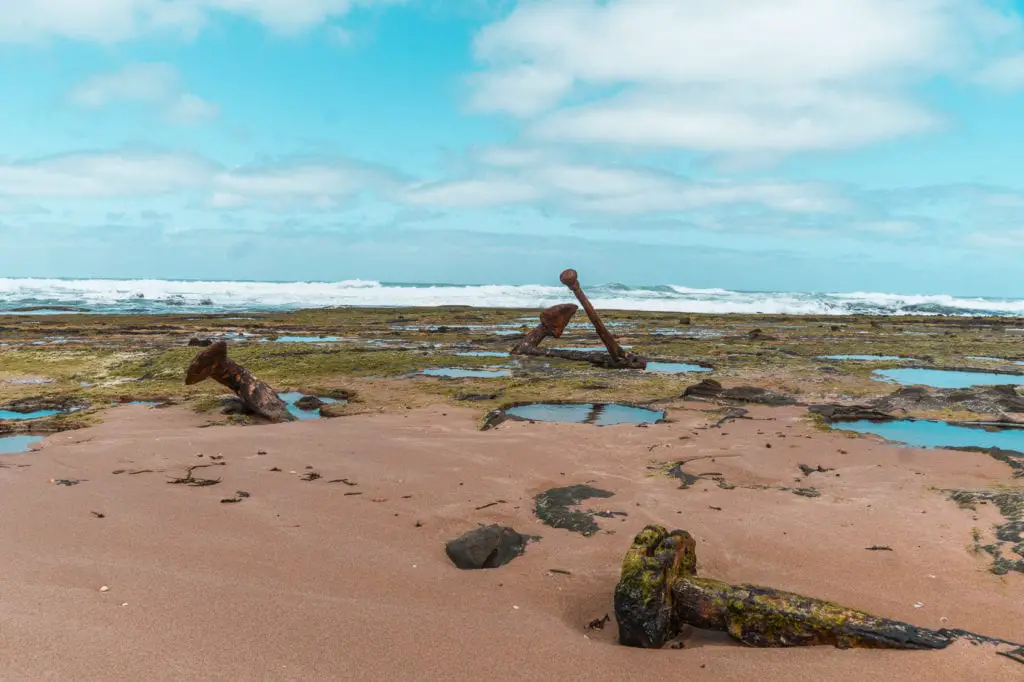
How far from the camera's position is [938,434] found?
1020 centimetres

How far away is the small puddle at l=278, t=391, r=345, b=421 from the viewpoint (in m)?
11.4

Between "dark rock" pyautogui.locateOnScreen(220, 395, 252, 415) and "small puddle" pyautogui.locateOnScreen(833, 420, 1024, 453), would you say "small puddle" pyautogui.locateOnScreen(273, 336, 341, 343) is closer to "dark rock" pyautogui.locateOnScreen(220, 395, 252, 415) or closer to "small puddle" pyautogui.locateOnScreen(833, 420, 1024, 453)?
"dark rock" pyautogui.locateOnScreen(220, 395, 252, 415)

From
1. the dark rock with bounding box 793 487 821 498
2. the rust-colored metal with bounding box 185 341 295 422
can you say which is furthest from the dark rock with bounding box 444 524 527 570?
the rust-colored metal with bounding box 185 341 295 422

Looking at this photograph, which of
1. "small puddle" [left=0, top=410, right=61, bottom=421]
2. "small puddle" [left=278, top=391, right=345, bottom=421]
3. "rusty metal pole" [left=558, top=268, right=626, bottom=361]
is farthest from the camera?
"rusty metal pole" [left=558, top=268, right=626, bottom=361]

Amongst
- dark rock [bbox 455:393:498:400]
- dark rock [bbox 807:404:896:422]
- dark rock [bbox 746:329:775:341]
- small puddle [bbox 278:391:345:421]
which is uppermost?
dark rock [bbox 746:329:775:341]

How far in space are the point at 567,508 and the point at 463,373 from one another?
11.0 meters

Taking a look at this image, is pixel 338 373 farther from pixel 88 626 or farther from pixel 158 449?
pixel 88 626

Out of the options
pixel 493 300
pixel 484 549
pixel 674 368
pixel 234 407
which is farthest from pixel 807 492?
pixel 493 300

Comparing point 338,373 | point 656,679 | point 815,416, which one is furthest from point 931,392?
point 338,373

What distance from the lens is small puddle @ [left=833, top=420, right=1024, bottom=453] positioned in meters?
9.61

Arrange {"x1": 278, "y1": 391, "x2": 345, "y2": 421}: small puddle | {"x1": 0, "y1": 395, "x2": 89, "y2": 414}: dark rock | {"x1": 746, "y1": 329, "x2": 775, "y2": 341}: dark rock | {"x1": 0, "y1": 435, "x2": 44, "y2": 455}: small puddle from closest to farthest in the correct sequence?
{"x1": 0, "y1": 435, "x2": 44, "y2": 455}: small puddle
{"x1": 0, "y1": 395, "x2": 89, "y2": 414}: dark rock
{"x1": 278, "y1": 391, "x2": 345, "y2": 421}: small puddle
{"x1": 746, "y1": 329, "x2": 775, "y2": 341}: dark rock

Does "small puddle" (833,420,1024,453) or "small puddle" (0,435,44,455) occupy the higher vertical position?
"small puddle" (833,420,1024,453)

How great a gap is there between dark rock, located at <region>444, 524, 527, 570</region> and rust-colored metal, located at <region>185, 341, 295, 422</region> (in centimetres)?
652

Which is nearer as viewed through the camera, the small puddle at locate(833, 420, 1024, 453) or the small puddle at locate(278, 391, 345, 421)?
the small puddle at locate(833, 420, 1024, 453)
